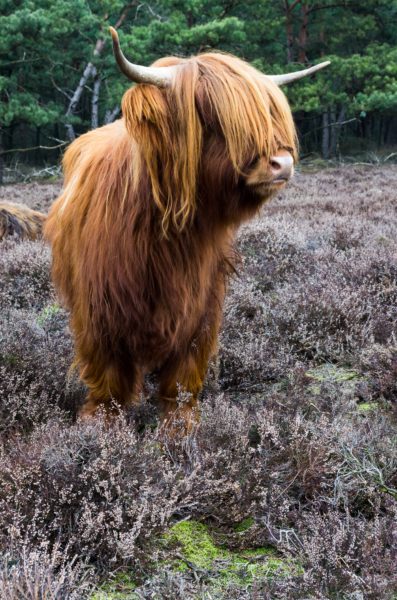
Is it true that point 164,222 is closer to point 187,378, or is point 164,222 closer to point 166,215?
point 166,215

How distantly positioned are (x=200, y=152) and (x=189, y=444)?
3.53 ft

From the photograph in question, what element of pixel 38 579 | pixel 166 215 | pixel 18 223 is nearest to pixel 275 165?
pixel 166 215

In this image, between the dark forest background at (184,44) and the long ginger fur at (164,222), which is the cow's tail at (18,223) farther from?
the dark forest background at (184,44)

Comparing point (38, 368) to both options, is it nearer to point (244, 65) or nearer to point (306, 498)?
point (306, 498)

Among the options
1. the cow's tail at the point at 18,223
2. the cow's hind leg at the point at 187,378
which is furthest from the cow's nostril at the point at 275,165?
the cow's tail at the point at 18,223

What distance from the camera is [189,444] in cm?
218

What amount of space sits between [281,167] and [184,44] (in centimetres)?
1662

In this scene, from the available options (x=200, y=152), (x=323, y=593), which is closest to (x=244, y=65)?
(x=200, y=152)

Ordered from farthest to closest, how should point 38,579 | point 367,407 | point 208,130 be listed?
point 367,407
point 208,130
point 38,579

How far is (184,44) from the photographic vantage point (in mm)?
16875

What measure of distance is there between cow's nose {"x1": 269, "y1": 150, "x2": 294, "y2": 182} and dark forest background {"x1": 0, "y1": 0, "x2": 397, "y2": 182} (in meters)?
14.6

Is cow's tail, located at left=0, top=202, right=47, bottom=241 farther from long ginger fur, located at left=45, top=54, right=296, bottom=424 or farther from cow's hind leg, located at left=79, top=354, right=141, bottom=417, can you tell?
cow's hind leg, located at left=79, top=354, right=141, bottom=417

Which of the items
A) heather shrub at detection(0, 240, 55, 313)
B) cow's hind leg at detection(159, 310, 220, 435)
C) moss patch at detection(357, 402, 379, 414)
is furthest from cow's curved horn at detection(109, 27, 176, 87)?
heather shrub at detection(0, 240, 55, 313)

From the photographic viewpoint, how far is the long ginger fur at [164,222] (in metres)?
1.91
